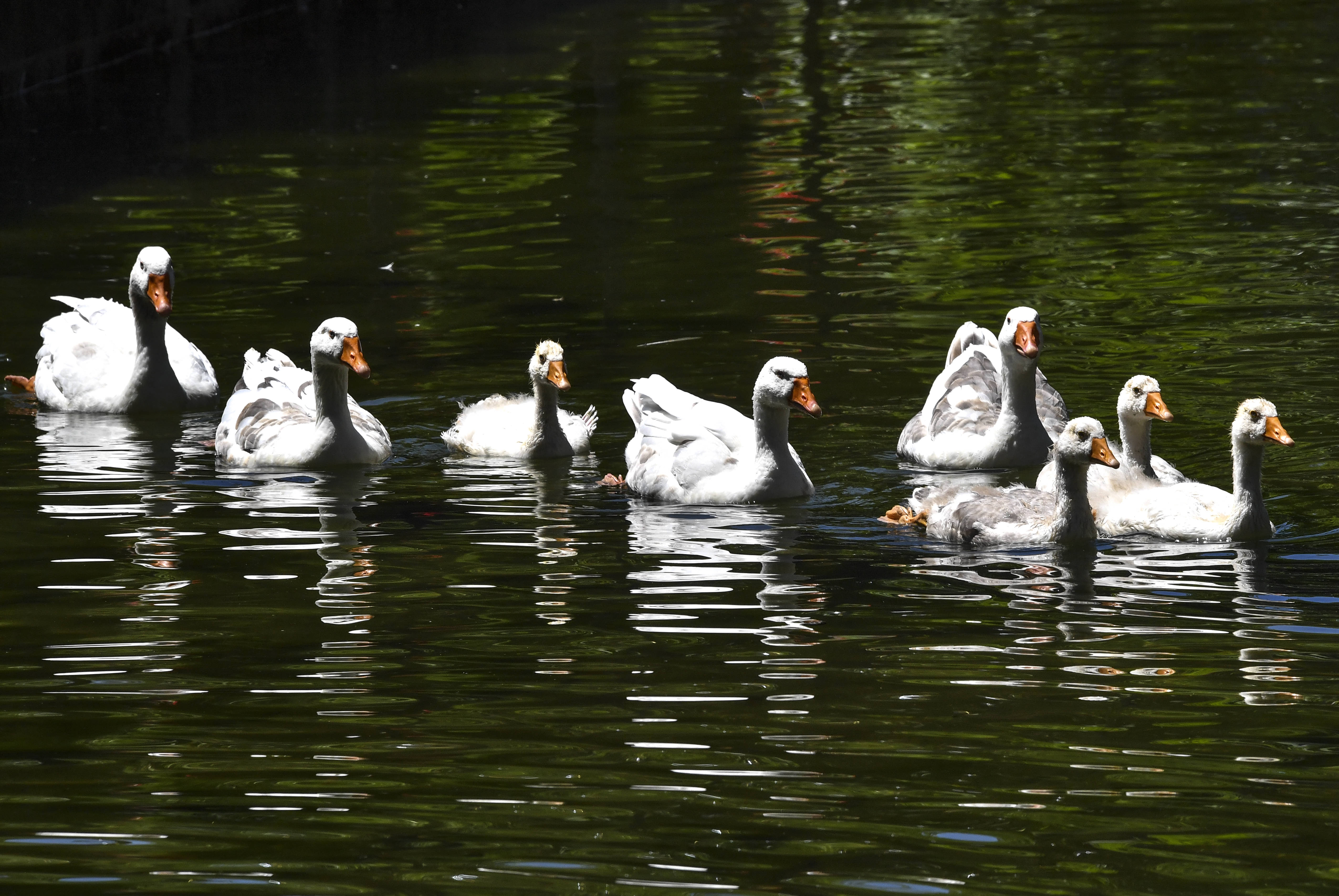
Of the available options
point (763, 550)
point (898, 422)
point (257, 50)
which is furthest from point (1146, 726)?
point (257, 50)

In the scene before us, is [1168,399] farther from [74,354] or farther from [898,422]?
[74,354]

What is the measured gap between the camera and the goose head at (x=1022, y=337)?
40.6 ft

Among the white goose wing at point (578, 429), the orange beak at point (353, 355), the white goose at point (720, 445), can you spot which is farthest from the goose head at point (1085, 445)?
the orange beak at point (353, 355)

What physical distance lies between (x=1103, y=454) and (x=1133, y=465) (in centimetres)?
102

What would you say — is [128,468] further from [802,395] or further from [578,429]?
[802,395]

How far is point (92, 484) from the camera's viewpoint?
12.4 meters

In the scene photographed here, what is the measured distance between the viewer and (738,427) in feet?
39.3

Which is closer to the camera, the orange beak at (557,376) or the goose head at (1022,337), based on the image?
the goose head at (1022,337)

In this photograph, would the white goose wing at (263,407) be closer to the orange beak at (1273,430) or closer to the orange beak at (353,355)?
the orange beak at (353,355)

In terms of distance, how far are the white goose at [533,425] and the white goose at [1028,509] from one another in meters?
2.58

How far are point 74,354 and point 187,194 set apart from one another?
7235 millimetres

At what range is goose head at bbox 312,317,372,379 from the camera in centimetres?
1273

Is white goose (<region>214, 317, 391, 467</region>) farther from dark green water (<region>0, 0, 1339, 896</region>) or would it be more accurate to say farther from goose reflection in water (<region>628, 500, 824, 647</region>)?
goose reflection in water (<region>628, 500, 824, 647</region>)

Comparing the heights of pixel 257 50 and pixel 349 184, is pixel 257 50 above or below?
above
